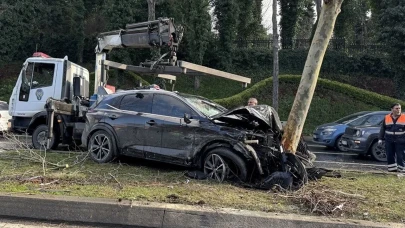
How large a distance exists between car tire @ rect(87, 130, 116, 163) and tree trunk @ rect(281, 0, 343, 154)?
135 inches

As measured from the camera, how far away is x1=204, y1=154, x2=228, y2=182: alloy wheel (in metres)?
7.30

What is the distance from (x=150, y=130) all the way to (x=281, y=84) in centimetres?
1645

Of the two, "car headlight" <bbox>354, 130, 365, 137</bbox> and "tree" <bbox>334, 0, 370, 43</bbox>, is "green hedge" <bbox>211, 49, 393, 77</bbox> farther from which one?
"car headlight" <bbox>354, 130, 365, 137</bbox>

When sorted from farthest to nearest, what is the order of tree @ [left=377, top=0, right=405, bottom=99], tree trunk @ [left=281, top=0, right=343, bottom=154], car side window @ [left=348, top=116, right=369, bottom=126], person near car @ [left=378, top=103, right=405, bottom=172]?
tree @ [left=377, top=0, right=405, bottom=99], car side window @ [left=348, top=116, right=369, bottom=126], person near car @ [left=378, top=103, right=405, bottom=172], tree trunk @ [left=281, top=0, right=343, bottom=154]

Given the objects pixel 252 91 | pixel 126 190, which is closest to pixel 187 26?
pixel 252 91

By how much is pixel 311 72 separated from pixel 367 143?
20.6 feet

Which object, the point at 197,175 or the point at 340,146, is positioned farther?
the point at 340,146

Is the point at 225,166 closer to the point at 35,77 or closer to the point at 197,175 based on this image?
the point at 197,175

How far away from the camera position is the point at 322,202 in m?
5.71

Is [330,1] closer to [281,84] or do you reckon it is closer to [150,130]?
[150,130]

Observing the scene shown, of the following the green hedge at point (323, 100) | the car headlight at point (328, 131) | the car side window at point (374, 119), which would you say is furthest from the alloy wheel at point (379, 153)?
the green hedge at point (323, 100)

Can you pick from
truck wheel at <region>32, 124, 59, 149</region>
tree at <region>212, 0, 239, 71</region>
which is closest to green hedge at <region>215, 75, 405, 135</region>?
tree at <region>212, 0, 239, 71</region>

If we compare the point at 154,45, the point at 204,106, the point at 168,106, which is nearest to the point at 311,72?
the point at 204,106

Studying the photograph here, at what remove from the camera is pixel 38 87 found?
1202cm
